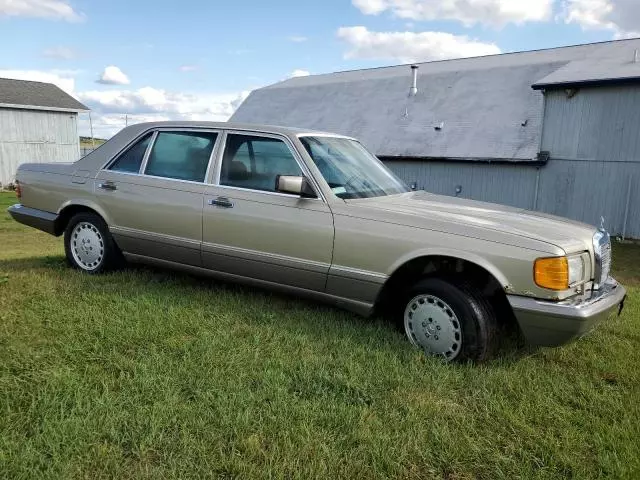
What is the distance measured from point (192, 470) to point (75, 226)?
13.3 feet

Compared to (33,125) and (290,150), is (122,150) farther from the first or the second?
(33,125)

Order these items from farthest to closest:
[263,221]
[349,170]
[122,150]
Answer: [122,150], [349,170], [263,221]

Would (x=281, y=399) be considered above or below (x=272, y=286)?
below

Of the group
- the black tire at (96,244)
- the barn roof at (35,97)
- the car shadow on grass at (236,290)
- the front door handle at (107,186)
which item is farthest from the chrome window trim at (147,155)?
the barn roof at (35,97)

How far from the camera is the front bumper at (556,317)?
11.5 feet

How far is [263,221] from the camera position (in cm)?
458

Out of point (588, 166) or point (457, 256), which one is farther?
point (588, 166)

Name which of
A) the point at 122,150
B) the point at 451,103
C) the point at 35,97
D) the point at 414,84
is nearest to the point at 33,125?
the point at 35,97

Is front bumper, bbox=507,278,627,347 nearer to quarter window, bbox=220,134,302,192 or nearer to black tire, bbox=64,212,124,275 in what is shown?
quarter window, bbox=220,134,302,192

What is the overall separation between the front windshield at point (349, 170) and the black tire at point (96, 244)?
2392 mm

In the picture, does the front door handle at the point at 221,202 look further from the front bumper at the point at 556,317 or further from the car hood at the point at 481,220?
the front bumper at the point at 556,317

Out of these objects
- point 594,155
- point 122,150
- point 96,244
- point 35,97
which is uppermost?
point 35,97

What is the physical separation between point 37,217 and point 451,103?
16245 millimetres

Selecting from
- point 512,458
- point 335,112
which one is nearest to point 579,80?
point 335,112
